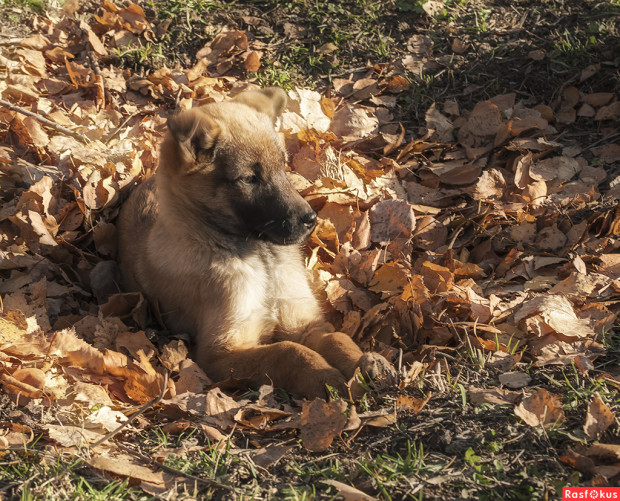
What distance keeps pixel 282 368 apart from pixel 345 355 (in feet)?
1.25

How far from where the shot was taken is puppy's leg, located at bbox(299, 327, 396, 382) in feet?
11.1

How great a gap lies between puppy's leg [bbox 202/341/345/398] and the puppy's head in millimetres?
725

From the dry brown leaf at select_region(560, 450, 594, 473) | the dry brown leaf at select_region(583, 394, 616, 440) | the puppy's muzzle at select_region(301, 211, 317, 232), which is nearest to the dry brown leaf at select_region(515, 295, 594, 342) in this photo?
the dry brown leaf at select_region(583, 394, 616, 440)

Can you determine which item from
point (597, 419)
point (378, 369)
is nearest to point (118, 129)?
point (378, 369)

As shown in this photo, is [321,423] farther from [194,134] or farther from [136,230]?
[136,230]

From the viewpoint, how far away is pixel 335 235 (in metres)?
4.89

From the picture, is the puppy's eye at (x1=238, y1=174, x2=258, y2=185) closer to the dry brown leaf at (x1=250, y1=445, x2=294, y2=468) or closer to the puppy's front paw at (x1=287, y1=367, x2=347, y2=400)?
the puppy's front paw at (x1=287, y1=367, x2=347, y2=400)

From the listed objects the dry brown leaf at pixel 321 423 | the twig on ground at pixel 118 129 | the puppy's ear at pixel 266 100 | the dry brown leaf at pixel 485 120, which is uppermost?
the puppy's ear at pixel 266 100

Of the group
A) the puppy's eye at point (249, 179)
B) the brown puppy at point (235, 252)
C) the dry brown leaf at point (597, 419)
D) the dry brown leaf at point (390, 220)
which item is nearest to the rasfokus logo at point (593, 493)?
the dry brown leaf at point (597, 419)

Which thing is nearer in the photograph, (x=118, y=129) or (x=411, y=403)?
(x=411, y=403)

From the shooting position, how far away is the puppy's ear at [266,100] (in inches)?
180

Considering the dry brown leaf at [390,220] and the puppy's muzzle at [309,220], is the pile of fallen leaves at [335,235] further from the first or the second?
the puppy's muzzle at [309,220]

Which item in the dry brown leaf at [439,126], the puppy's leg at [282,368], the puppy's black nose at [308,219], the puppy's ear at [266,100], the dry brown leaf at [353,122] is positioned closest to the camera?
the puppy's leg at [282,368]

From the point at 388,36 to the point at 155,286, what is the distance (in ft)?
12.4
